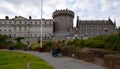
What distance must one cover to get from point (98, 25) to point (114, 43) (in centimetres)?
9736

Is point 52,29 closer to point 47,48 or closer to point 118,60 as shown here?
point 47,48

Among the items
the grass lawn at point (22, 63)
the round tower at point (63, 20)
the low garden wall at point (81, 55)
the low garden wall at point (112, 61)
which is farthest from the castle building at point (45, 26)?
the low garden wall at point (112, 61)

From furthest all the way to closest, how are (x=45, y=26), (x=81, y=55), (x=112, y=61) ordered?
(x=45, y=26) → (x=81, y=55) → (x=112, y=61)

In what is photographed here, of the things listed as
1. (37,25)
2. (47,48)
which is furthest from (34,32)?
(47,48)

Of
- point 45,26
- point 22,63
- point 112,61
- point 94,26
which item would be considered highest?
point 45,26

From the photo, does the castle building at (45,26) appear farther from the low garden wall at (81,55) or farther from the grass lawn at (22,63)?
the grass lawn at (22,63)

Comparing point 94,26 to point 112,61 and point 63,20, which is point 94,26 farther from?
point 112,61

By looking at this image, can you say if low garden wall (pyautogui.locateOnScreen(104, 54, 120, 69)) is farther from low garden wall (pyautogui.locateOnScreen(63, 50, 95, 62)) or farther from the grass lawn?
the grass lawn

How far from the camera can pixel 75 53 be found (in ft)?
81.5

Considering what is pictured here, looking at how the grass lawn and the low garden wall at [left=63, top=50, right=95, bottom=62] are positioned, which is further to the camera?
the low garden wall at [left=63, top=50, right=95, bottom=62]

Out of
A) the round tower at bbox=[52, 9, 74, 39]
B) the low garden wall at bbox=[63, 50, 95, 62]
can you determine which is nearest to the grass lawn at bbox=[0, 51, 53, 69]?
the low garden wall at bbox=[63, 50, 95, 62]

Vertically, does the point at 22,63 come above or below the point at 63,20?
below

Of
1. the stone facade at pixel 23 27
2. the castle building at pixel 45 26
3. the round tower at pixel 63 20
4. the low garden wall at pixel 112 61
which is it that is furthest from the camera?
the round tower at pixel 63 20

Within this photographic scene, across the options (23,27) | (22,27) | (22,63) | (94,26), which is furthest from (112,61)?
(22,27)
